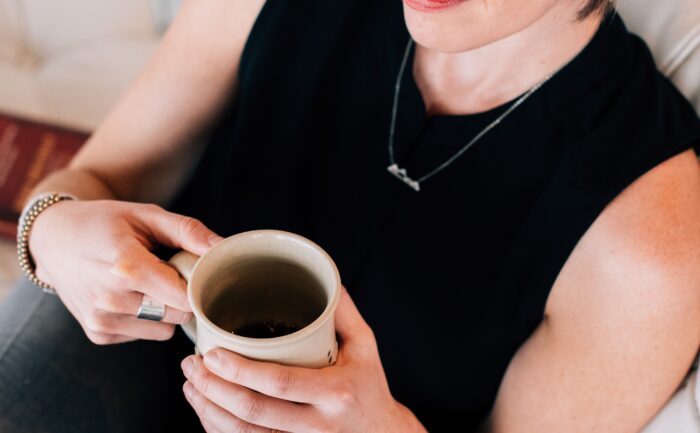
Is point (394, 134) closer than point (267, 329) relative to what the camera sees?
No

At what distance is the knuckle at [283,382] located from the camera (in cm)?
48

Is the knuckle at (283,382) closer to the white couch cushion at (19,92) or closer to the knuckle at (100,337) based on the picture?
the knuckle at (100,337)

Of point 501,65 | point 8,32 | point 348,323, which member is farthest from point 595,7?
point 8,32

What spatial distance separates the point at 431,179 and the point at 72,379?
50cm

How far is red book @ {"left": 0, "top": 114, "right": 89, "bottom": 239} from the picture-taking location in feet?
3.98

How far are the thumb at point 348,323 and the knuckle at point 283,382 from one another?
0.08 m

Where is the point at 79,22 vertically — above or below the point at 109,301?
below

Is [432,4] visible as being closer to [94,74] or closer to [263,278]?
[263,278]

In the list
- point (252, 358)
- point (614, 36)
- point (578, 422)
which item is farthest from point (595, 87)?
point (252, 358)

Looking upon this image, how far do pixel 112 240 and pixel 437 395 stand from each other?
435 millimetres

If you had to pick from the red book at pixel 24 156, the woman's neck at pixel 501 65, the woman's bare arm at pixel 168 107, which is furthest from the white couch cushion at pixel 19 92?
the woman's neck at pixel 501 65

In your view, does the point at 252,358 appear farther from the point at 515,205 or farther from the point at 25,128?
the point at 25,128

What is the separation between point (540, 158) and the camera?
717 mm

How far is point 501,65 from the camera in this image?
2.49 ft
